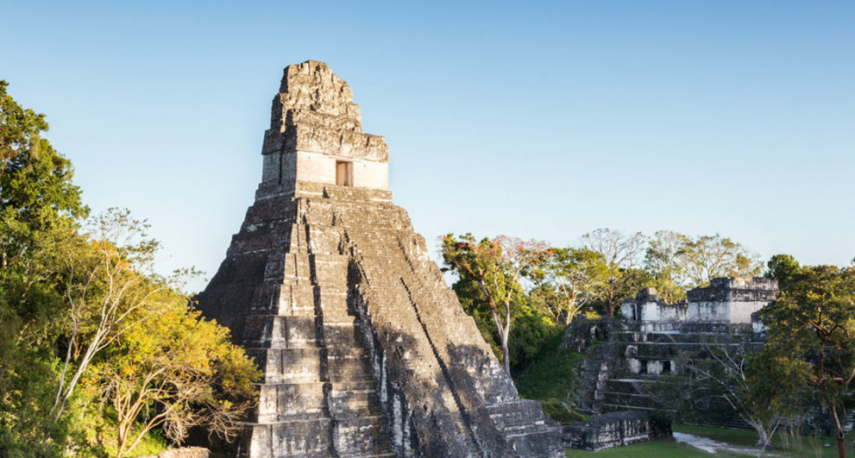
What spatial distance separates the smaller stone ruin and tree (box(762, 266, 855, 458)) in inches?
208

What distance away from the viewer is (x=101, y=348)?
1238 cm

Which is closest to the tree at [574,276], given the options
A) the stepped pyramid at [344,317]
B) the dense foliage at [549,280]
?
the dense foliage at [549,280]

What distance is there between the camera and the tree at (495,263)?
84.4ft

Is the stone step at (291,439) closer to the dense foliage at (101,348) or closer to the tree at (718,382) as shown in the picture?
the dense foliage at (101,348)

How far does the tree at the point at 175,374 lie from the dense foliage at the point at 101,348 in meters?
0.02

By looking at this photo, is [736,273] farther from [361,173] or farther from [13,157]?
[13,157]

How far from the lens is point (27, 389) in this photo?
12016 millimetres

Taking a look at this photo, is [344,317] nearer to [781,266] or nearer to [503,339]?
[503,339]

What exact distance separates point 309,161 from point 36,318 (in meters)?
6.28

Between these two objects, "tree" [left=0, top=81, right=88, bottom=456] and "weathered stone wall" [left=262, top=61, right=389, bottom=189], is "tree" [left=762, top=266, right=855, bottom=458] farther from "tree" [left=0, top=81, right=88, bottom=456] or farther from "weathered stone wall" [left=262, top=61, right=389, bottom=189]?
"tree" [left=0, top=81, right=88, bottom=456]

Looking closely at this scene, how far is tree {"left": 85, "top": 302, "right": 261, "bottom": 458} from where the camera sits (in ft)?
41.5

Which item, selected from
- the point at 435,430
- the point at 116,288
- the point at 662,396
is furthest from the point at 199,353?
the point at 662,396

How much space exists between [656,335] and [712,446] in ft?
19.9

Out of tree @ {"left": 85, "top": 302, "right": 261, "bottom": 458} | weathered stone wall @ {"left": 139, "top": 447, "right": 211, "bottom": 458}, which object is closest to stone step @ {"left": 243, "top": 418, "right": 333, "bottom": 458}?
tree @ {"left": 85, "top": 302, "right": 261, "bottom": 458}
